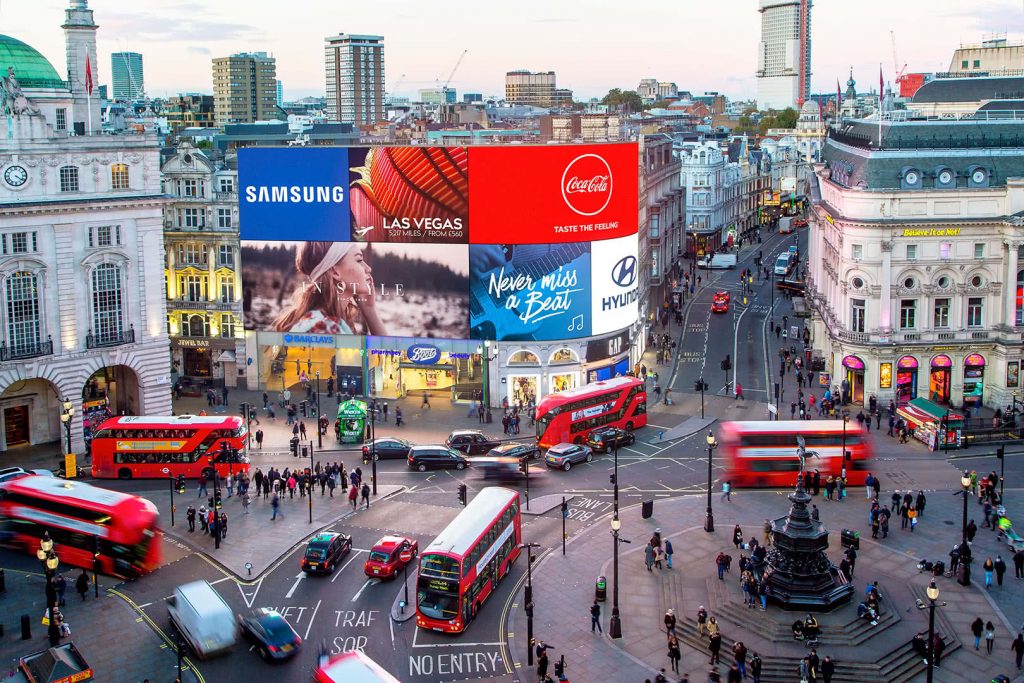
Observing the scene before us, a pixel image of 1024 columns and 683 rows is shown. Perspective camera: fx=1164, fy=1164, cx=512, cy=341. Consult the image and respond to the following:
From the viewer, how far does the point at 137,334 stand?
73.2 metres

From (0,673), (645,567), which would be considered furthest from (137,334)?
(645,567)

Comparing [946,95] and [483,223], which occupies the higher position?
[946,95]

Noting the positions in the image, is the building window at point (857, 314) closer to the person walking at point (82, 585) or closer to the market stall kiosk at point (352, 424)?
the market stall kiosk at point (352, 424)

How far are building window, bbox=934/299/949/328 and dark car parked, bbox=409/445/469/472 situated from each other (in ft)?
114

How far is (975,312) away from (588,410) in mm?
28642

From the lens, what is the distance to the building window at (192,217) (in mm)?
87062

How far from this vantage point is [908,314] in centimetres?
7912

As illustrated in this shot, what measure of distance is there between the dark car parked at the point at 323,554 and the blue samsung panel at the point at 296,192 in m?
33.8

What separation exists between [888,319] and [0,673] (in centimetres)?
5856

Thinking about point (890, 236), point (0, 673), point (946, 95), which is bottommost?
point (0, 673)

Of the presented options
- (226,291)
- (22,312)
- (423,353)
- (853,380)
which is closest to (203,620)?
(22,312)

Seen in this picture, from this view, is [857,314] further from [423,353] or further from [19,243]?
[19,243]

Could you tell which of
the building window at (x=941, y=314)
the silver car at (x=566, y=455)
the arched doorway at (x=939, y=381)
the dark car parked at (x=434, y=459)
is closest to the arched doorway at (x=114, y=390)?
the dark car parked at (x=434, y=459)

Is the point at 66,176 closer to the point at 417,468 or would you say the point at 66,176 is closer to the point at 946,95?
the point at 417,468
